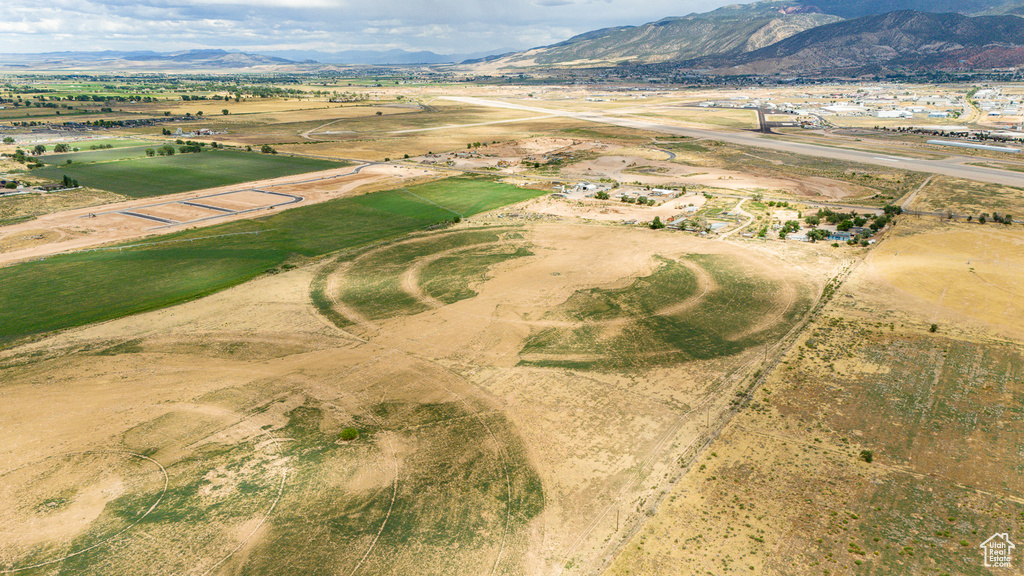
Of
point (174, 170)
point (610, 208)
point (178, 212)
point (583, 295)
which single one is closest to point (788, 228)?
point (610, 208)

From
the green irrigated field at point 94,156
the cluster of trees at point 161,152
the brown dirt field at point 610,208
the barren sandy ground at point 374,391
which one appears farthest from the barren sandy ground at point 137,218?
the green irrigated field at point 94,156

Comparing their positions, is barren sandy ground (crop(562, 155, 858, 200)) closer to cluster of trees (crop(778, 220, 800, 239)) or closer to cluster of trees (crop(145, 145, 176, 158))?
cluster of trees (crop(778, 220, 800, 239))

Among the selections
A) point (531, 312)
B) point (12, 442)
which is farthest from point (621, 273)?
point (12, 442)

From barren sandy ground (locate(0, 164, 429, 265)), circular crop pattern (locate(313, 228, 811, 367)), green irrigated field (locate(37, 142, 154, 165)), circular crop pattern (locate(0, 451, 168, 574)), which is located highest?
green irrigated field (locate(37, 142, 154, 165))

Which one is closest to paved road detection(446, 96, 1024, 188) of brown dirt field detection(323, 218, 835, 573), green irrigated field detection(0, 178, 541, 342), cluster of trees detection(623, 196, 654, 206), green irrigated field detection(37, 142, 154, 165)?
cluster of trees detection(623, 196, 654, 206)

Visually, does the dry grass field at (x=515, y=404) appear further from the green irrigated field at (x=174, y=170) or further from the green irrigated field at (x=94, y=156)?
the green irrigated field at (x=94, y=156)

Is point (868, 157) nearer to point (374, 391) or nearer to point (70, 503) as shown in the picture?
point (374, 391)
